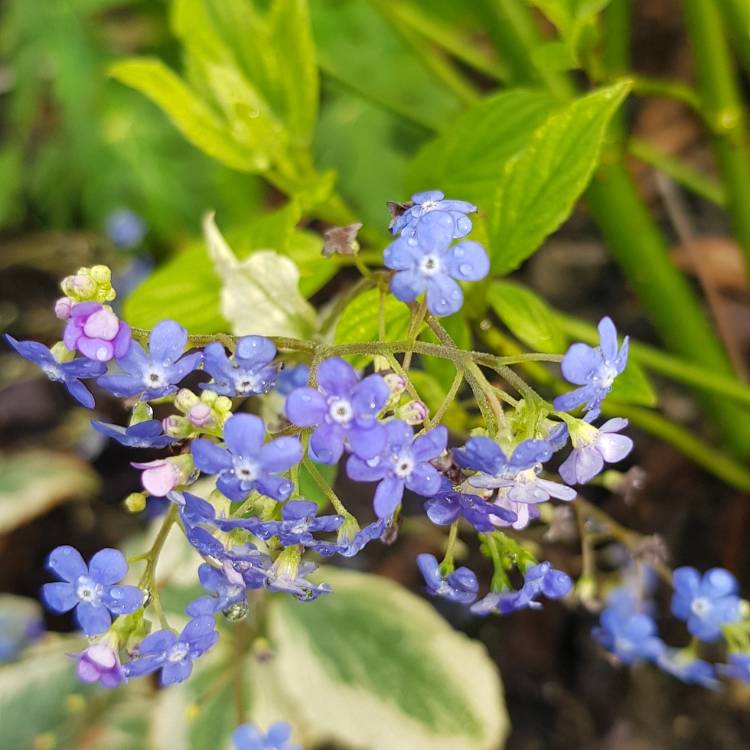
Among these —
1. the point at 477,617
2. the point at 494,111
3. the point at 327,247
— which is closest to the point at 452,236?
the point at 327,247

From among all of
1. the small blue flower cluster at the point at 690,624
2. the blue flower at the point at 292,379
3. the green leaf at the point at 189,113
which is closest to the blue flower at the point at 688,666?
the small blue flower cluster at the point at 690,624

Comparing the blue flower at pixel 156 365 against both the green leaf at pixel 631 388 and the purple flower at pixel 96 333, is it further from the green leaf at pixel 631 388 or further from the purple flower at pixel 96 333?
the green leaf at pixel 631 388

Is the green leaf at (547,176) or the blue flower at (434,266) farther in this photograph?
the green leaf at (547,176)

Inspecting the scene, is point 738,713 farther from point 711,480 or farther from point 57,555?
point 57,555

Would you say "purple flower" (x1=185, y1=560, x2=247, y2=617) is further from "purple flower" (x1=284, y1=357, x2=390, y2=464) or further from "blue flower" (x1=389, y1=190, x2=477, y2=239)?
"blue flower" (x1=389, y1=190, x2=477, y2=239)

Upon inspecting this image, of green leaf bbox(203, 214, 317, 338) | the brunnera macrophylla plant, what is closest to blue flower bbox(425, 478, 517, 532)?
the brunnera macrophylla plant

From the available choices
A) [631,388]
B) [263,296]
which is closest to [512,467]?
[631,388]

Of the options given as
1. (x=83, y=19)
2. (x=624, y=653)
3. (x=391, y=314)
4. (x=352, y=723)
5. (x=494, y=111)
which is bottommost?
(x=352, y=723)

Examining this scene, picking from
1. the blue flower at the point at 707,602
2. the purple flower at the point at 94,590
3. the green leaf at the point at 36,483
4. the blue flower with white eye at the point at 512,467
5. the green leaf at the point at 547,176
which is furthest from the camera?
the green leaf at the point at 36,483
